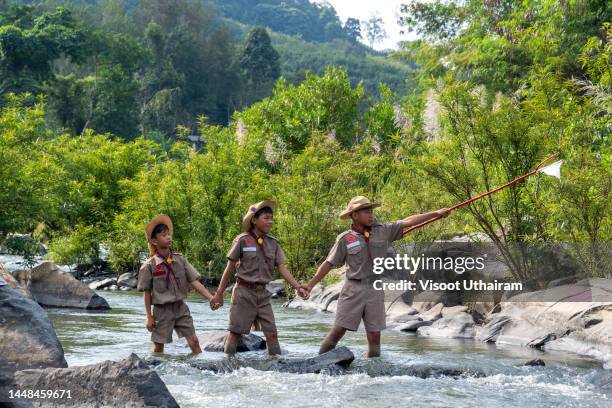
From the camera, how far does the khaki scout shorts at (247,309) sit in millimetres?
9039

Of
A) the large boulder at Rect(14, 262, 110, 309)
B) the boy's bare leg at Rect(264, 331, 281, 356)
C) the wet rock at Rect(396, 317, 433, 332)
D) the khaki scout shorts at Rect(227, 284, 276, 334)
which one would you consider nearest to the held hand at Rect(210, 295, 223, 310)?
the khaki scout shorts at Rect(227, 284, 276, 334)

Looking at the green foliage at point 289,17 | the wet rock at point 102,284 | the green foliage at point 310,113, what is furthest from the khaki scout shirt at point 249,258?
the green foliage at point 289,17

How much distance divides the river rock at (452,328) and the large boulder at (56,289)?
19.8 ft

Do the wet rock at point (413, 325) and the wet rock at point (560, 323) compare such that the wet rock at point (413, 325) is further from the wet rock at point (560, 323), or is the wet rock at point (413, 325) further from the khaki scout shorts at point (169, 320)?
the khaki scout shorts at point (169, 320)

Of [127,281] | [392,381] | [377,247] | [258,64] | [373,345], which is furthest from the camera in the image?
[258,64]

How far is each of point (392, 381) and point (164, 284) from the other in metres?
2.51

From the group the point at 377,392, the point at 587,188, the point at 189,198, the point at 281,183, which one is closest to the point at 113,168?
the point at 189,198

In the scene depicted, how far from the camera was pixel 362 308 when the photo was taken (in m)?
8.73

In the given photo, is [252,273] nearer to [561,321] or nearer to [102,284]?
[561,321]

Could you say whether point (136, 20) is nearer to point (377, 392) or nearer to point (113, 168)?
point (113, 168)

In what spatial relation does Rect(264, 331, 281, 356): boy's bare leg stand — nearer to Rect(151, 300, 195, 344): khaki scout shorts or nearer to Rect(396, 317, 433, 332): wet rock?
Rect(151, 300, 195, 344): khaki scout shorts

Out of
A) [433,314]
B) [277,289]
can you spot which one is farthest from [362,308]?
[277,289]

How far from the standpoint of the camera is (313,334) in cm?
1238

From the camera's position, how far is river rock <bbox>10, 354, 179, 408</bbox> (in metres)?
6.15
